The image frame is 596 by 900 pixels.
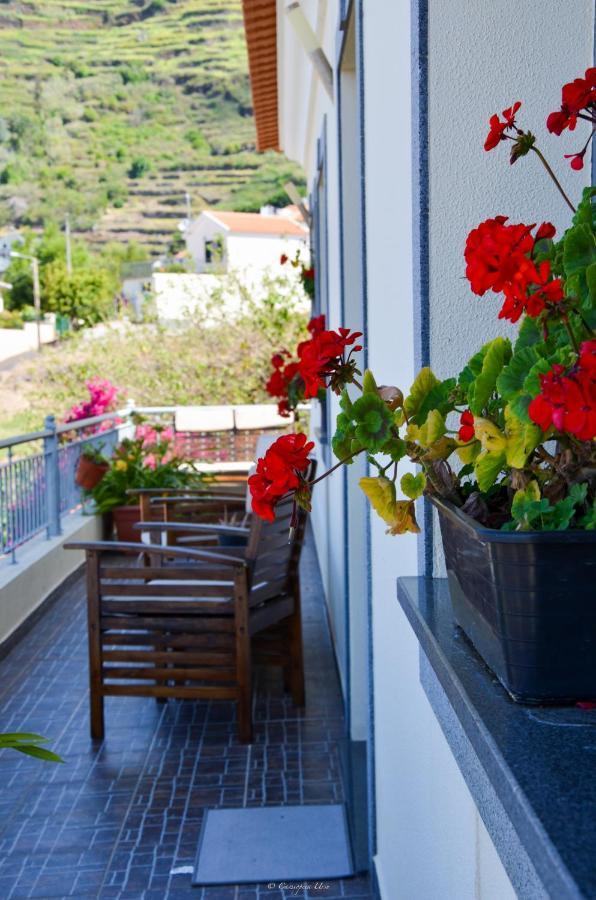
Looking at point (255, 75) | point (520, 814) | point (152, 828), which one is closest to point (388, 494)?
point (520, 814)

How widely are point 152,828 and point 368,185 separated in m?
1.99

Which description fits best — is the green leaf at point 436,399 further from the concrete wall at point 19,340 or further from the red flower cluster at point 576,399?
the concrete wall at point 19,340

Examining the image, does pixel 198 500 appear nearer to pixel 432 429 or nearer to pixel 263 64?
pixel 263 64

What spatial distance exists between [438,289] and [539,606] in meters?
0.69

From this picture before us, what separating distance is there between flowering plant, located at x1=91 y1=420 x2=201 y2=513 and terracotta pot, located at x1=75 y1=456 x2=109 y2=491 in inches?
1.8

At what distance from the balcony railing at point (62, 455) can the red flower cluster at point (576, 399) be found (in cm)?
466

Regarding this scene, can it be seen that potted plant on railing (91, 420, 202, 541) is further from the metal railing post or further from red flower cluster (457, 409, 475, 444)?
red flower cluster (457, 409, 475, 444)

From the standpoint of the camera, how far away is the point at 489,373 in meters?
1.07

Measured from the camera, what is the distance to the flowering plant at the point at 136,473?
781 centimetres

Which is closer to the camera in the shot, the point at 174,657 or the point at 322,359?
the point at 322,359

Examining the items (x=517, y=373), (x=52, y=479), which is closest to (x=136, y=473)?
(x=52, y=479)

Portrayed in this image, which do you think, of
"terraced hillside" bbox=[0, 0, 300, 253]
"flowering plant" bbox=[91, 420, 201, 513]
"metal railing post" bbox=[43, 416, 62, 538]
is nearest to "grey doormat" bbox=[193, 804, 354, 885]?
"metal railing post" bbox=[43, 416, 62, 538]

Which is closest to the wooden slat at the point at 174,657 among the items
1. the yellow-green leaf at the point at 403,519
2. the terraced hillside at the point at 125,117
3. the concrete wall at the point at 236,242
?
the yellow-green leaf at the point at 403,519

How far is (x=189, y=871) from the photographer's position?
2.82 m
